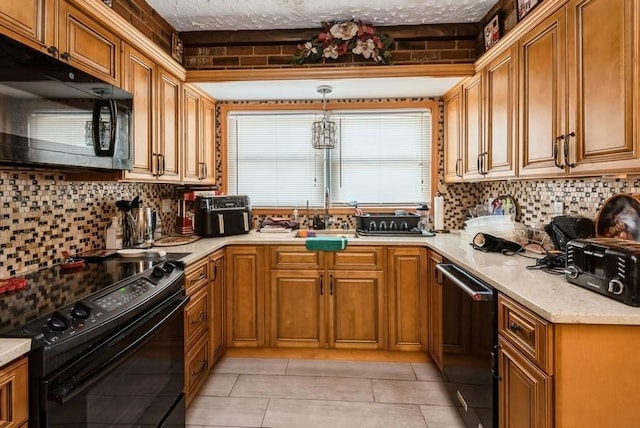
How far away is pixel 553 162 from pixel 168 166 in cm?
231

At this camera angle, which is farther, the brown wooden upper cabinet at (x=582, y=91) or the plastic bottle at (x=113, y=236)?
the plastic bottle at (x=113, y=236)

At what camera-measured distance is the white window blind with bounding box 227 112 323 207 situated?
3617 millimetres

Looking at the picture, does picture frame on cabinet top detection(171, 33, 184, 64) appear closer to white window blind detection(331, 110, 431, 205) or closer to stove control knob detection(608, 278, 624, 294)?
white window blind detection(331, 110, 431, 205)

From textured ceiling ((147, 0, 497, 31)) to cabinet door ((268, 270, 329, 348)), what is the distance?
6.24ft

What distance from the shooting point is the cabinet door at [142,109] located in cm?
212

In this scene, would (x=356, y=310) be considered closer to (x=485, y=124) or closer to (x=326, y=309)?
(x=326, y=309)

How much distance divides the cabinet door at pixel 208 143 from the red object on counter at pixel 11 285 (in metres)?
1.85

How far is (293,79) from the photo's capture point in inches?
115

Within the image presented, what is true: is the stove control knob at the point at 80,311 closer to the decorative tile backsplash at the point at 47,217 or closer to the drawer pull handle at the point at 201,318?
the decorative tile backsplash at the point at 47,217

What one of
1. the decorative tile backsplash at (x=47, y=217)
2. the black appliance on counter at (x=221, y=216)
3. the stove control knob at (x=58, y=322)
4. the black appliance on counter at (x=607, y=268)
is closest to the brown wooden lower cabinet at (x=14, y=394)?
the stove control knob at (x=58, y=322)

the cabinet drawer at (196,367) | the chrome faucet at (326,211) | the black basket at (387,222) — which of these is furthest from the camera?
the chrome faucet at (326,211)

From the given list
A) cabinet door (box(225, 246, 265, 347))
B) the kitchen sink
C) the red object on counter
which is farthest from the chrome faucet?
the red object on counter

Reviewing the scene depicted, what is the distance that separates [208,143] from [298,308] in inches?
66.6

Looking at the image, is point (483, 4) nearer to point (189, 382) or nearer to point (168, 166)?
point (168, 166)
